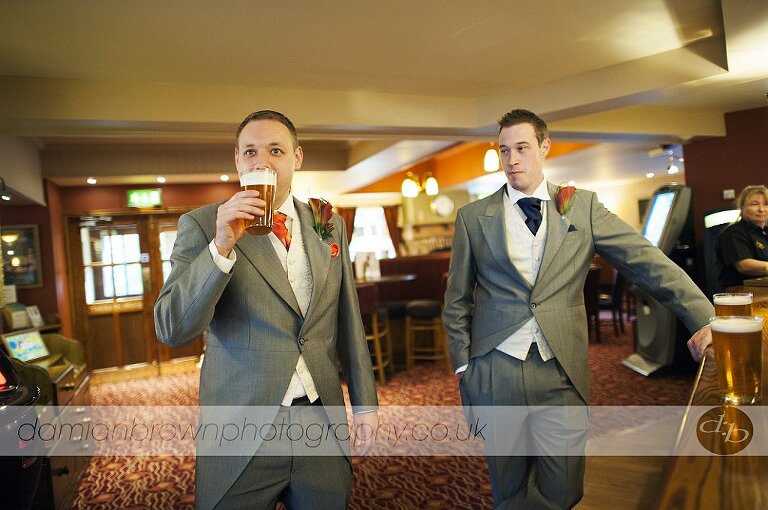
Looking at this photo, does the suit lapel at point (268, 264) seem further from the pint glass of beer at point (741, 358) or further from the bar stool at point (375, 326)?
the bar stool at point (375, 326)

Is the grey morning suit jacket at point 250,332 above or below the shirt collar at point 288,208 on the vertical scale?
below

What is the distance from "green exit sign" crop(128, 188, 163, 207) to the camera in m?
8.77

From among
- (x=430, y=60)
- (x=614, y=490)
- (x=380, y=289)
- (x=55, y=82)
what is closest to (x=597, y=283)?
(x=380, y=289)

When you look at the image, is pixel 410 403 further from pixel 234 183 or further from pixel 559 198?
pixel 234 183

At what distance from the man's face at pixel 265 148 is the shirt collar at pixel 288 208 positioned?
0.11 m

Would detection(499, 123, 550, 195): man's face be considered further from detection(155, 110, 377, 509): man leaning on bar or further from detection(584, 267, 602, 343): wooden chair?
detection(584, 267, 602, 343): wooden chair

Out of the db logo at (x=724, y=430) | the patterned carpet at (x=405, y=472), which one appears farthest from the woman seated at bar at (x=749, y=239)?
the db logo at (x=724, y=430)

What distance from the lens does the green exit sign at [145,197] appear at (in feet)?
28.8

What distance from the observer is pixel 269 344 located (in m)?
1.54

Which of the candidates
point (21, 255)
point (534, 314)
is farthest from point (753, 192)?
point (21, 255)

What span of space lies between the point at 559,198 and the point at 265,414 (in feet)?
4.30

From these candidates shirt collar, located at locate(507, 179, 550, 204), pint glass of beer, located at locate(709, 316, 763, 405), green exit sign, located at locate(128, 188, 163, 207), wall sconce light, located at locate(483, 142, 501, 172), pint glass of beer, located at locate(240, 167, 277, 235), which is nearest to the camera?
pint glass of beer, located at locate(709, 316, 763, 405)

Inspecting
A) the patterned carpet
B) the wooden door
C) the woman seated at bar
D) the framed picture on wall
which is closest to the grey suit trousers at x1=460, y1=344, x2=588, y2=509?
the patterned carpet

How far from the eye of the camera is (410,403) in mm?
5676
